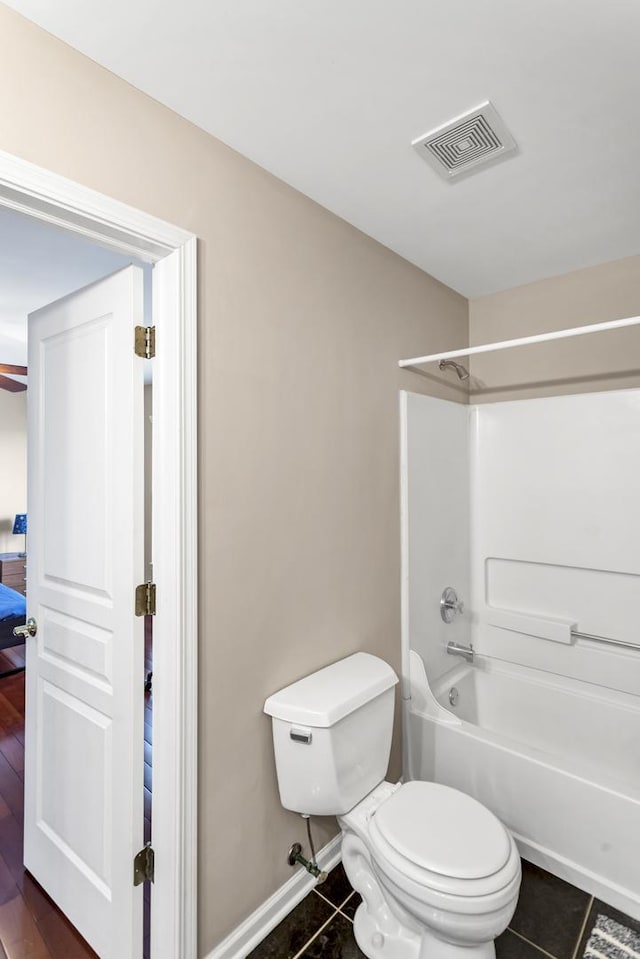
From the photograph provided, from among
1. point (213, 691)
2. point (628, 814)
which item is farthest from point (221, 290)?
point (628, 814)

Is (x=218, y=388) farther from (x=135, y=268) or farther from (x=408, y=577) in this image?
(x=408, y=577)

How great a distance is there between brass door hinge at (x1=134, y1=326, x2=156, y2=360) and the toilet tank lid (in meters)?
1.11

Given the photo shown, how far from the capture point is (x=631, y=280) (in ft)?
7.22

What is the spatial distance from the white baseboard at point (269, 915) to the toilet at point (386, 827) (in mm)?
184

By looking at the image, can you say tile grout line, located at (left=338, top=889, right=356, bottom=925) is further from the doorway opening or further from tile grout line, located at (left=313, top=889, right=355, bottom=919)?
the doorway opening

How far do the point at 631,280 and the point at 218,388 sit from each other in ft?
6.39

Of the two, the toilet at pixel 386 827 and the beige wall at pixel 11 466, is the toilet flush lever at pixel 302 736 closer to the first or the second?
the toilet at pixel 386 827

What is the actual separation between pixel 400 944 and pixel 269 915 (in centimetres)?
41

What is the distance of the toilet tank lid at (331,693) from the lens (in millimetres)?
1499

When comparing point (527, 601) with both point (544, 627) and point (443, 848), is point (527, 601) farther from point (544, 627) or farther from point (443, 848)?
point (443, 848)

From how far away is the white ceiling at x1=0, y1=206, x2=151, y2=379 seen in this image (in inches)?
77.1

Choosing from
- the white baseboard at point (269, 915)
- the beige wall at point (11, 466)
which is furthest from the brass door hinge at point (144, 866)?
the beige wall at point (11, 466)

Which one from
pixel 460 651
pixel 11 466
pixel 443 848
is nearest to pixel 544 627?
pixel 460 651

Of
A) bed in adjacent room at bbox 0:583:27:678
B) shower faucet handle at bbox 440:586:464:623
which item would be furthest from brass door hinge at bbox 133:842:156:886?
bed in adjacent room at bbox 0:583:27:678
